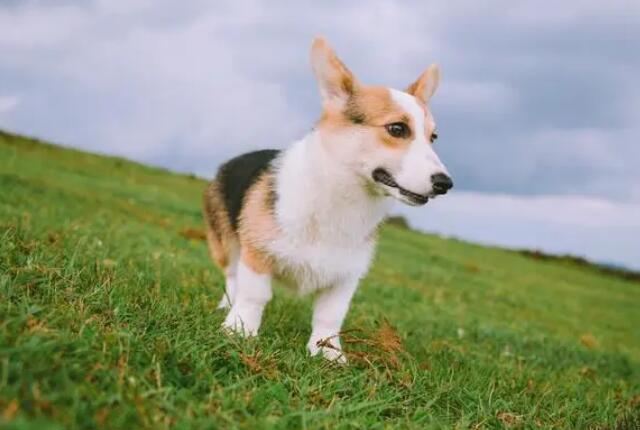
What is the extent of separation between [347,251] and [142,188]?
57.5 feet

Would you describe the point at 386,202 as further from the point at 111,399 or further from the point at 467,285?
the point at 467,285

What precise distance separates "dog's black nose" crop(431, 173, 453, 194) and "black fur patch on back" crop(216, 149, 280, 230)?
1.56 m

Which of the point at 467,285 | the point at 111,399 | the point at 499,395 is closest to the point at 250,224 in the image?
the point at 499,395

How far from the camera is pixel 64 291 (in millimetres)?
3459

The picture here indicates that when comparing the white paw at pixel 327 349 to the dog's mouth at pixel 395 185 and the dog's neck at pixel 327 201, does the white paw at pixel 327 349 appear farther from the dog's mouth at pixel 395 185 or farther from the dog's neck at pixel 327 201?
the dog's mouth at pixel 395 185

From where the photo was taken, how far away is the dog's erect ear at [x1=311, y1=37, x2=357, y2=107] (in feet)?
14.6

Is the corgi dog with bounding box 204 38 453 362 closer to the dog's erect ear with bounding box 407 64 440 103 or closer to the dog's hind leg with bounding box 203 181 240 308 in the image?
the dog's erect ear with bounding box 407 64 440 103

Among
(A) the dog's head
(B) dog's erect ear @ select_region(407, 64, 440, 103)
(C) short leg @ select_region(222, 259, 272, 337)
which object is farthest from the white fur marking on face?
(C) short leg @ select_region(222, 259, 272, 337)

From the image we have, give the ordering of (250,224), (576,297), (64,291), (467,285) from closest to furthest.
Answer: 1. (64,291)
2. (250,224)
3. (467,285)
4. (576,297)

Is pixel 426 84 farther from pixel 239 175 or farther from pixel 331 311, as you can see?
pixel 331 311

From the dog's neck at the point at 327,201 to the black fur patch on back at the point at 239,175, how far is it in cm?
61

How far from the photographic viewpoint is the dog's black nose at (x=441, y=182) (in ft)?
12.5

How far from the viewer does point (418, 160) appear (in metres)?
3.96

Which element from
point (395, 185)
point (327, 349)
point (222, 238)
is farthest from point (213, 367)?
point (222, 238)
